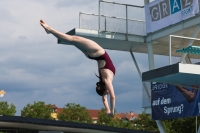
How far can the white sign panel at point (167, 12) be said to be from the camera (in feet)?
84.3

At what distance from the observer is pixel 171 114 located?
98.2ft

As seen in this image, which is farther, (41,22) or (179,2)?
(179,2)

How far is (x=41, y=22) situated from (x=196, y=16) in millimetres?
20325

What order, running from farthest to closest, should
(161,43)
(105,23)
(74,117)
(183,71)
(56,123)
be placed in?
(74,117) < (56,123) < (161,43) < (105,23) < (183,71)

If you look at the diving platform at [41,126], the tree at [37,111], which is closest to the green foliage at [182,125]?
the diving platform at [41,126]

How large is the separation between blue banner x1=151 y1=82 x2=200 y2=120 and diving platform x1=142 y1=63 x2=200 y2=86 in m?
3.51

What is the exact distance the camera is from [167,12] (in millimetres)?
27500

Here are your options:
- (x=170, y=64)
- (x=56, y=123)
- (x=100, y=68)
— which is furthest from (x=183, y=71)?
(x=56, y=123)

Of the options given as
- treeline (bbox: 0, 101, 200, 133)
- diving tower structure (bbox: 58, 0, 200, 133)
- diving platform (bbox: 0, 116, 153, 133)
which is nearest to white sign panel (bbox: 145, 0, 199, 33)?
diving tower structure (bbox: 58, 0, 200, 133)

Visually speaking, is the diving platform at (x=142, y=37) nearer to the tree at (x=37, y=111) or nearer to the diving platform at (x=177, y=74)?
the diving platform at (x=177, y=74)

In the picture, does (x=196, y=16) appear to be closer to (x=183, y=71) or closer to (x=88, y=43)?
(x=183, y=71)

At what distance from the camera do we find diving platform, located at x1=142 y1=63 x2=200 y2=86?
21.0 meters

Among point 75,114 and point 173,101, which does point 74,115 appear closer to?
point 75,114

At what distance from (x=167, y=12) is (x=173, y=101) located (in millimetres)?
5723
